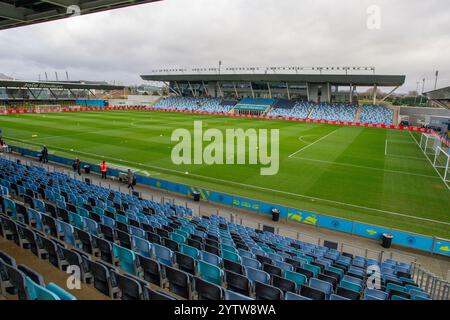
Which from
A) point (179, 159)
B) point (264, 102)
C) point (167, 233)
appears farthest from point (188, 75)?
point (167, 233)

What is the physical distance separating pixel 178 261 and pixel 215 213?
9.55 metres

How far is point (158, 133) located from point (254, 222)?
2878 cm

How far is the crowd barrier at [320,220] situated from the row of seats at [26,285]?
41.4ft

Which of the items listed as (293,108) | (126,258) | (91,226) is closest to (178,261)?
(126,258)

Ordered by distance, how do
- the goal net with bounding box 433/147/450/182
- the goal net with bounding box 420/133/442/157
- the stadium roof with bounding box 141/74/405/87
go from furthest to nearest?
the stadium roof with bounding box 141/74/405/87, the goal net with bounding box 420/133/442/157, the goal net with bounding box 433/147/450/182

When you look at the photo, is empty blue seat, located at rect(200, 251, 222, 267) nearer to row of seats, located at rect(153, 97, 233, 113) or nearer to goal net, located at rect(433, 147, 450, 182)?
goal net, located at rect(433, 147, 450, 182)

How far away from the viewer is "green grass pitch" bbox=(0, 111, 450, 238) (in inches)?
701

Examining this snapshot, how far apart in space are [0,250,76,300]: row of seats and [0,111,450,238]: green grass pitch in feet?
49.7

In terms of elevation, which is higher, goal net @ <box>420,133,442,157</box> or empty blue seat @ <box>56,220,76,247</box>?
empty blue seat @ <box>56,220,76,247</box>

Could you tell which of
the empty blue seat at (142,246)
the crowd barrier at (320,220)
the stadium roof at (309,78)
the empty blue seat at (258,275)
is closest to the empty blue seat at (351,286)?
the empty blue seat at (258,275)

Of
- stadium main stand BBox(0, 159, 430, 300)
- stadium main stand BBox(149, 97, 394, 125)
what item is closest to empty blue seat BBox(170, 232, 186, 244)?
stadium main stand BBox(0, 159, 430, 300)

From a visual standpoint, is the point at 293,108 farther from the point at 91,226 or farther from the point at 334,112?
the point at 91,226

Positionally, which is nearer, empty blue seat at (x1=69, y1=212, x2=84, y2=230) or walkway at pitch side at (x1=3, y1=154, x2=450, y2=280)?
empty blue seat at (x1=69, y1=212, x2=84, y2=230)

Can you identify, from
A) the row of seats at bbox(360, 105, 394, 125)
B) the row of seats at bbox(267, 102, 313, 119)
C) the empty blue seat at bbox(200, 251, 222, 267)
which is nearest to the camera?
the empty blue seat at bbox(200, 251, 222, 267)
